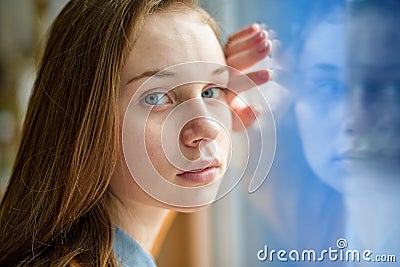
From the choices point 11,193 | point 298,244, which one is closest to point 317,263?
point 298,244

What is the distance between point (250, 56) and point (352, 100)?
0.09 metres

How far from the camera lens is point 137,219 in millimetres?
488

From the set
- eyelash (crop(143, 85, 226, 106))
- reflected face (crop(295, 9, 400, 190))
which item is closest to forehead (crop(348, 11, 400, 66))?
reflected face (crop(295, 9, 400, 190))

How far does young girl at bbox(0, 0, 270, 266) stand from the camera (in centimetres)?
44

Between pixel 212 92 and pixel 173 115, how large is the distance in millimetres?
35

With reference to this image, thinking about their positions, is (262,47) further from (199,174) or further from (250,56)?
(199,174)

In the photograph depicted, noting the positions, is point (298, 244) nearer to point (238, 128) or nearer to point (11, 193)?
point (238, 128)

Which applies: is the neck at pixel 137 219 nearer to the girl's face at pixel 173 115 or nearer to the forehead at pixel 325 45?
the girl's face at pixel 173 115

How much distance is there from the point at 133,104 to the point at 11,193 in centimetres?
14

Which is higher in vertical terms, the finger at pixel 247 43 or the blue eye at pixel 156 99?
the finger at pixel 247 43

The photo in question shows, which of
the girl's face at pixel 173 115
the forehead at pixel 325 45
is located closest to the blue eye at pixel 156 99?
the girl's face at pixel 173 115

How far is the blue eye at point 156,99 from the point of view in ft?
1.44

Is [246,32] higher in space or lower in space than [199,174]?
higher

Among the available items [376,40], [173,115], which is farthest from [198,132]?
[376,40]
